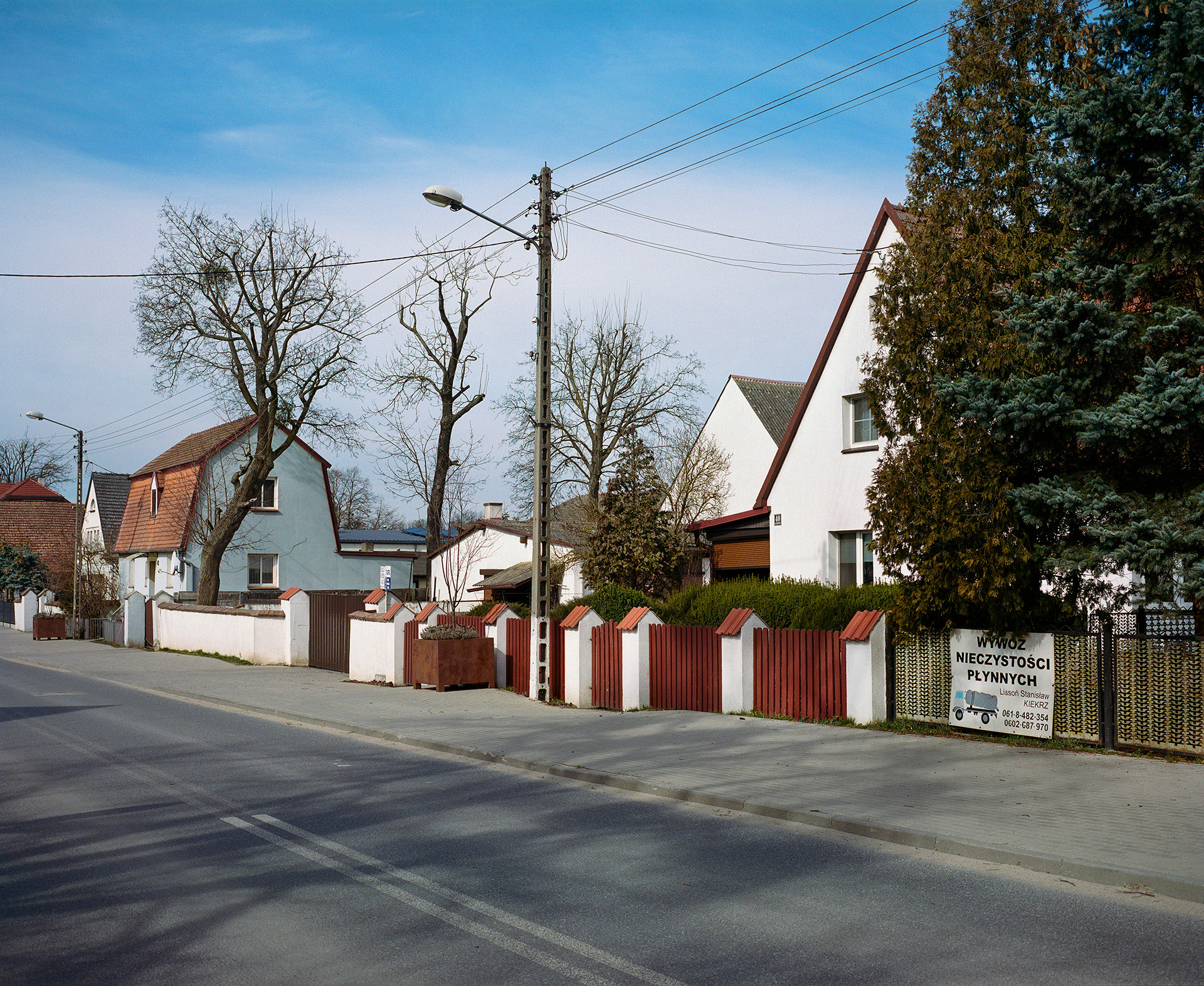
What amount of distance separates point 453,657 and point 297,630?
8.74 m

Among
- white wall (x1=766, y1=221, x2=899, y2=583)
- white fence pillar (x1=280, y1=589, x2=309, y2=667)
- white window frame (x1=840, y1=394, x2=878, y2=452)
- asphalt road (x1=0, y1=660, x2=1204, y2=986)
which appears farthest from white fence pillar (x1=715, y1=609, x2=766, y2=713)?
white fence pillar (x1=280, y1=589, x2=309, y2=667)

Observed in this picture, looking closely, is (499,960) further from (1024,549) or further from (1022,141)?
(1022,141)

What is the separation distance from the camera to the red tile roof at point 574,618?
1692 cm

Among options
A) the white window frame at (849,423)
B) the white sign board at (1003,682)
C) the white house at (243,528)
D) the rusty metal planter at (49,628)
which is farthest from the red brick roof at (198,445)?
the white sign board at (1003,682)

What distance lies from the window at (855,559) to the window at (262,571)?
30192mm

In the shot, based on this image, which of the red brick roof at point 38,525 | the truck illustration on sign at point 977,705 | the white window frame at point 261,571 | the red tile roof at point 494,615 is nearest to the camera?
the truck illustration on sign at point 977,705

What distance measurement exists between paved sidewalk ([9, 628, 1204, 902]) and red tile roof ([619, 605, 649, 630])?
1414mm

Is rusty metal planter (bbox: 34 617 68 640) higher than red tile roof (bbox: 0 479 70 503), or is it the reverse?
red tile roof (bbox: 0 479 70 503)

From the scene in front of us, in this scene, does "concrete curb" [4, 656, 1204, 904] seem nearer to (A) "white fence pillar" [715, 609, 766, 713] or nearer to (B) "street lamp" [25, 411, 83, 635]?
(A) "white fence pillar" [715, 609, 766, 713]

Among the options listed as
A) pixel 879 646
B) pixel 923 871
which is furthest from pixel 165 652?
pixel 923 871

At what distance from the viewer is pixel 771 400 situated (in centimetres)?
3978

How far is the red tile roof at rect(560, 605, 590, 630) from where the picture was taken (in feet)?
55.5

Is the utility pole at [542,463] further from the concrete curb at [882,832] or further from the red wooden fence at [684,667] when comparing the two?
the concrete curb at [882,832]

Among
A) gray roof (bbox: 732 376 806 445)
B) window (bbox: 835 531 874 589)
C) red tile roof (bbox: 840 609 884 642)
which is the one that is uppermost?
gray roof (bbox: 732 376 806 445)
